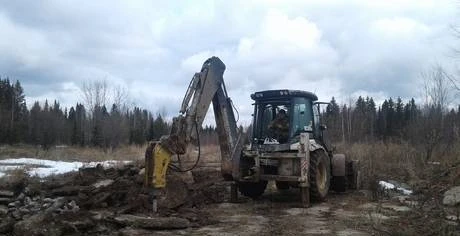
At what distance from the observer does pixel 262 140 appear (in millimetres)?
13656

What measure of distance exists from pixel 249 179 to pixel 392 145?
13920mm

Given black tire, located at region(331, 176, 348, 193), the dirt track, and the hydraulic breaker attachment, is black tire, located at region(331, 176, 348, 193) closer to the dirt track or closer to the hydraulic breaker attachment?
the dirt track

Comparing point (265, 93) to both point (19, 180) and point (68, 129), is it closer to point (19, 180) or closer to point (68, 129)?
point (19, 180)

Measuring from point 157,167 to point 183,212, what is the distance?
1.38m

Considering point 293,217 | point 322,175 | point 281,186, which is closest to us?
point 293,217

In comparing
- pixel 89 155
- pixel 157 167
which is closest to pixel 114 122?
pixel 89 155

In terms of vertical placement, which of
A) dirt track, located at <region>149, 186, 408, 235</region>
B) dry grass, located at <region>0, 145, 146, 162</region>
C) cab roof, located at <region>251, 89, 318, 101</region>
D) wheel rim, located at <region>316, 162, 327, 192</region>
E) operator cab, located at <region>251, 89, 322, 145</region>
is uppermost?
cab roof, located at <region>251, 89, 318, 101</region>

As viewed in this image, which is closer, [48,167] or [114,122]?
[48,167]

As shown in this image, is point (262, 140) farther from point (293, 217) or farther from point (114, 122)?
point (114, 122)

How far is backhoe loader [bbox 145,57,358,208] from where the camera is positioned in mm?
11016

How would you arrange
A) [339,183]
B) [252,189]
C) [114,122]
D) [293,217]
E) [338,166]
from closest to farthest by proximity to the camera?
[293,217] < [252,189] < [338,166] < [339,183] < [114,122]

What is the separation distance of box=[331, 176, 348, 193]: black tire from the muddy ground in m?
0.39

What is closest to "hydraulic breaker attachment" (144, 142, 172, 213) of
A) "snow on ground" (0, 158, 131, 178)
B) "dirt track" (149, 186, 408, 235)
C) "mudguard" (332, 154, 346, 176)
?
"dirt track" (149, 186, 408, 235)

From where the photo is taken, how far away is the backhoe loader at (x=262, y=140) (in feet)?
36.1
